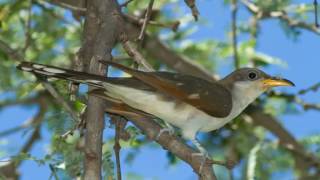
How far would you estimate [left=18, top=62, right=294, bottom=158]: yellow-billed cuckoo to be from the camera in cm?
383

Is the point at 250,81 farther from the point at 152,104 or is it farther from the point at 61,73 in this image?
the point at 61,73

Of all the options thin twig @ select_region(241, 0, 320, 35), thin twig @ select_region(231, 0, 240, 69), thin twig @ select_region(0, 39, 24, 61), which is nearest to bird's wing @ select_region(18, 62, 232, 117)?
thin twig @ select_region(0, 39, 24, 61)

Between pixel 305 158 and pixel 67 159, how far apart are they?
2.99 m

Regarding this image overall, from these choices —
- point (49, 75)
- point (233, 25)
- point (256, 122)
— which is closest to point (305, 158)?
point (256, 122)

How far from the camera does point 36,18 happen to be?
7066 mm

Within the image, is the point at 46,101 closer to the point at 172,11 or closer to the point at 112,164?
the point at 172,11

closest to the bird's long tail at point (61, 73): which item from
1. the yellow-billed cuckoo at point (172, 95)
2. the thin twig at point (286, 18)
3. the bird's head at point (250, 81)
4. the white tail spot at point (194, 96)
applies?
the yellow-billed cuckoo at point (172, 95)

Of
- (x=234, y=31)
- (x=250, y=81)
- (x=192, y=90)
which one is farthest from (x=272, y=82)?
(x=234, y=31)

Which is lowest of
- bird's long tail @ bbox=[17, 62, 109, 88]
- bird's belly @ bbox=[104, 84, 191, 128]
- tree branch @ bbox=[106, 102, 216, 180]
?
tree branch @ bbox=[106, 102, 216, 180]

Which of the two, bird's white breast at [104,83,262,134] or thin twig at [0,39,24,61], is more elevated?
thin twig at [0,39,24,61]

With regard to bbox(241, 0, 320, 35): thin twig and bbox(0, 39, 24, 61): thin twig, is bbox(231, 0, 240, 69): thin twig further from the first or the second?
bbox(0, 39, 24, 61): thin twig

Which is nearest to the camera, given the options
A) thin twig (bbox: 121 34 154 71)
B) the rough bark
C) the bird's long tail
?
the rough bark

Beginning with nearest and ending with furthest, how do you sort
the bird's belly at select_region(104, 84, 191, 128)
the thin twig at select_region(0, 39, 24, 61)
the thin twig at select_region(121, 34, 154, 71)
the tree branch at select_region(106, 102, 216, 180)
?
the tree branch at select_region(106, 102, 216, 180) < the bird's belly at select_region(104, 84, 191, 128) < the thin twig at select_region(121, 34, 154, 71) < the thin twig at select_region(0, 39, 24, 61)

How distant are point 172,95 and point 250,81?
112 cm
